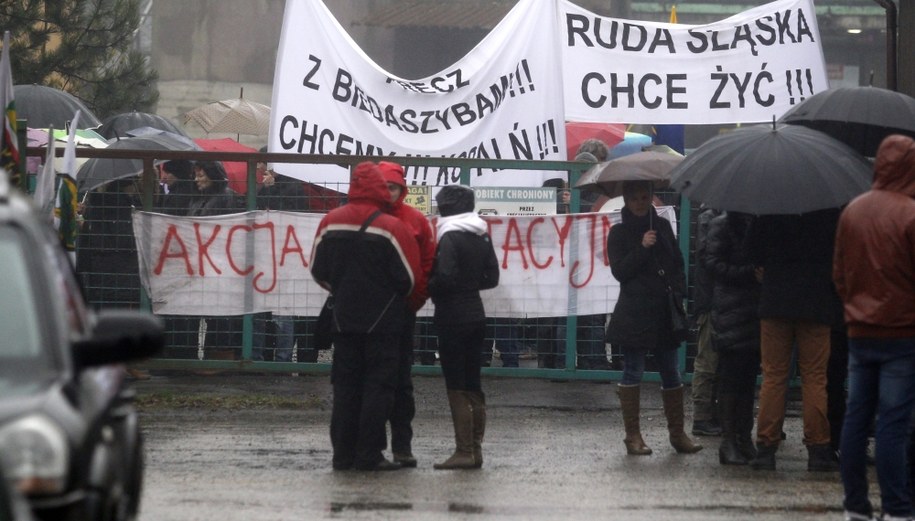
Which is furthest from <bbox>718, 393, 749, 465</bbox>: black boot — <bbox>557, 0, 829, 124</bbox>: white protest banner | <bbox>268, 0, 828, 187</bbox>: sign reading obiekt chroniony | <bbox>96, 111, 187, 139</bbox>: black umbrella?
<bbox>96, 111, 187, 139</bbox>: black umbrella

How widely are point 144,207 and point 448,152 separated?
2501 mm

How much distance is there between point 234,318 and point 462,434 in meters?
3.74

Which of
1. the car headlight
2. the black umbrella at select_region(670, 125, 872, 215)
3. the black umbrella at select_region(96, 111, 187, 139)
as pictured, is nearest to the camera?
the car headlight

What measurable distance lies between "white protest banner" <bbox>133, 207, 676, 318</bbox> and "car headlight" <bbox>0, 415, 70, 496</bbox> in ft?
26.8

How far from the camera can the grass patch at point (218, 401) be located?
11.4 metres

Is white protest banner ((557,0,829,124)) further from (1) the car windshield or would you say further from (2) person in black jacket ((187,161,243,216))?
(1) the car windshield

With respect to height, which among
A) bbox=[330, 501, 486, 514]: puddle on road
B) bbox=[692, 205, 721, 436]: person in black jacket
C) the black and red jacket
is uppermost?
the black and red jacket

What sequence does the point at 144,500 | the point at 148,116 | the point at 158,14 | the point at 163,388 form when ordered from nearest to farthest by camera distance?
the point at 144,500
the point at 163,388
the point at 148,116
the point at 158,14

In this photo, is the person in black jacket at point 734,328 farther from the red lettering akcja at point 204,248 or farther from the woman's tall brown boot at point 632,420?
the red lettering akcja at point 204,248

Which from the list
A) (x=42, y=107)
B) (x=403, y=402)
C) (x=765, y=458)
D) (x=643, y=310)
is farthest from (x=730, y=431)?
(x=42, y=107)

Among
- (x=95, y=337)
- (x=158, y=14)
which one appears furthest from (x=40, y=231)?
(x=158, y=14)

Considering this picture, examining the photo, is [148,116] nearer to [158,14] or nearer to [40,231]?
[40,231]

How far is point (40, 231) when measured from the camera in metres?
5.02

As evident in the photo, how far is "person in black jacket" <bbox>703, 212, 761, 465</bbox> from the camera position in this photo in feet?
30.2
